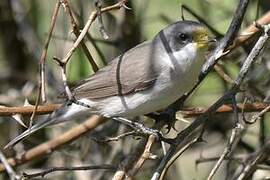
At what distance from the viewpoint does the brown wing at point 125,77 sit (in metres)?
3.40

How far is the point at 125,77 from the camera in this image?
3477mm

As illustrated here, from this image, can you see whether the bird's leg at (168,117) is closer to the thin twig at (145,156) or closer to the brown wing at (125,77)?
the brown wing at (125,77)

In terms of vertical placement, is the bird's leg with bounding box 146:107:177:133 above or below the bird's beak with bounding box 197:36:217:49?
below

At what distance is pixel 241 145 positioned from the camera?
3.75 m

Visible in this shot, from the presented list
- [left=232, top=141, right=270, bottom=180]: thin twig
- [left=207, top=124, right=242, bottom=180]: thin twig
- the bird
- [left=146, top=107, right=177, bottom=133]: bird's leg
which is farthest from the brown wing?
[left=207, top=124, right=242, bottom=180]: thin twig

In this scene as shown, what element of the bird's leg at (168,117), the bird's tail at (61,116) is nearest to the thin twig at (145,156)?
the bird's leg at (168,117)

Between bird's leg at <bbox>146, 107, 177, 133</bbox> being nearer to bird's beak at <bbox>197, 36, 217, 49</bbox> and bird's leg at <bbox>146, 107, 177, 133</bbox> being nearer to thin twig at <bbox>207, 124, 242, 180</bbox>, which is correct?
bird's beak at <bbox>197, 36, 217, 49</bbox>

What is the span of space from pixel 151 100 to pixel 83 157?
0.68m

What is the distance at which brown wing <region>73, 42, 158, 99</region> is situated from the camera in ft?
11.2

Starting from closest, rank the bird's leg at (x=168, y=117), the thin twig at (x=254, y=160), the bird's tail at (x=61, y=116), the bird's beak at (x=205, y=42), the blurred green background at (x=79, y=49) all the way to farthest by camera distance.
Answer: the thin twig at (x=254, y=160), the bird's leg at (x=168, y=117), the bird's beak at (x=205, y=42), the bird's tail at (x=61, y=116), the blurred green background at (x=79, y=49)

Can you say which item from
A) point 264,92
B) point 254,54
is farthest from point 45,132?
point 254,54

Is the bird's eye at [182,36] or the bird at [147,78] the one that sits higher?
the bird's eye at [182,36]

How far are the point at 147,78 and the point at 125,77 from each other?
15cm

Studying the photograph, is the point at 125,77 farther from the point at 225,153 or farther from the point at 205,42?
the point at 225,153
